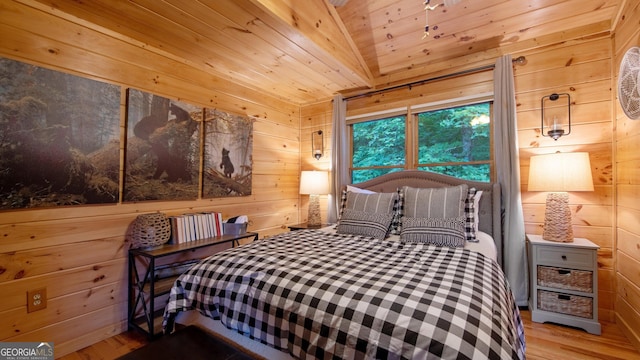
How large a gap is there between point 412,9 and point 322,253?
2290 millimetres

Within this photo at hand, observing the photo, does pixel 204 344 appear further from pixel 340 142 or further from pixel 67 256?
pixel 340 142

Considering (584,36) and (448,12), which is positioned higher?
(448,12)

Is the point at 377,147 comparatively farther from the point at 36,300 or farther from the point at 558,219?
the point at 36,300

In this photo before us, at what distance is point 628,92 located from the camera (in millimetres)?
1921

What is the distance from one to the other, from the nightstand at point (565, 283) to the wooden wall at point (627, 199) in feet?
0.65

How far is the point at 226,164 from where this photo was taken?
295 cm

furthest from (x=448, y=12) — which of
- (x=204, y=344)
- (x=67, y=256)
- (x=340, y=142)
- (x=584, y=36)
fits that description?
(x=67, y=256)

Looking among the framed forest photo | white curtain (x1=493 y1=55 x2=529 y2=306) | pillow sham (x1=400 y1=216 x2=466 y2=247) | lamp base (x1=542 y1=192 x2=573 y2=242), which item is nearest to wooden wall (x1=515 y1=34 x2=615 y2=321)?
white curtain (x1=493 y1=55 x2=529 y2=306)

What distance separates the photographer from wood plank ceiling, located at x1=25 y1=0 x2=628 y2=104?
192 centimetres

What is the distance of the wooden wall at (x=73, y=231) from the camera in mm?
1670

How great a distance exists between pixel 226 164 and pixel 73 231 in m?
1.37

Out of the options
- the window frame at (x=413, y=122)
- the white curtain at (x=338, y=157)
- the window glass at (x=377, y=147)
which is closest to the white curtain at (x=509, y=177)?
the window frame at (x=413, y=122)

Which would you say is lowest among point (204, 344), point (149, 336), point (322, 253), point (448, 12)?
point (149, 336)

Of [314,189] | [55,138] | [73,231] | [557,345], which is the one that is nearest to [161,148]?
[55,138]
